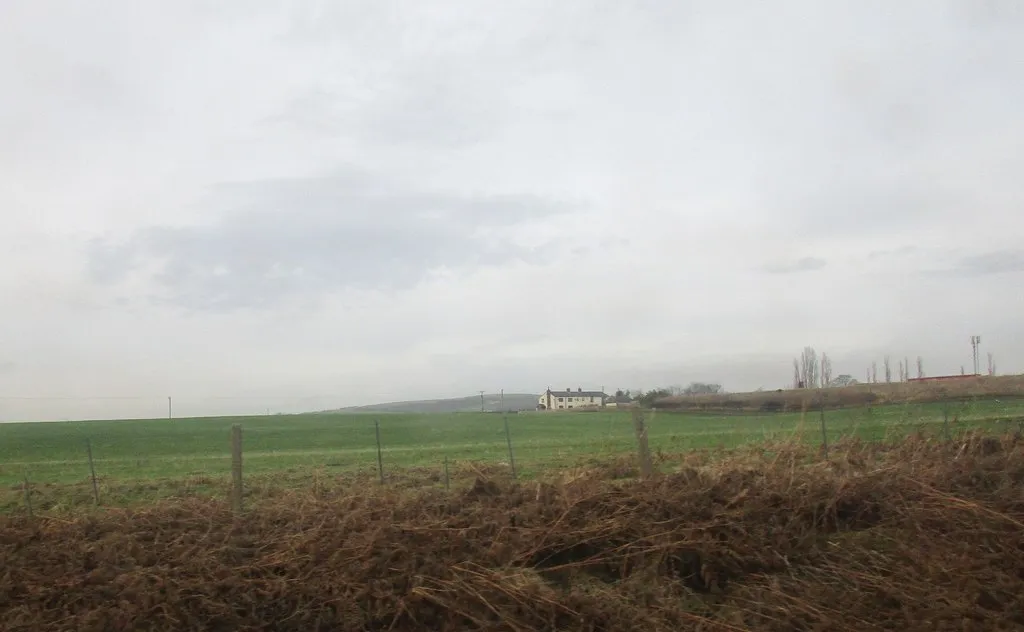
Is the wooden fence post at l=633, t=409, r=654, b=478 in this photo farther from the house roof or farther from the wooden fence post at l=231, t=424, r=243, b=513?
the house roof

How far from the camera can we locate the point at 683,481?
10328 millimetres

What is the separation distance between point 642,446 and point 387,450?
1549cm

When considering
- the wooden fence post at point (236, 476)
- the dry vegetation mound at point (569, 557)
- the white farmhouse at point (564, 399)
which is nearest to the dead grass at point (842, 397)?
the dry vegetation mound at point (569, 557)

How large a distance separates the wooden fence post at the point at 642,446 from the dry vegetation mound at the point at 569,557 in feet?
3.44

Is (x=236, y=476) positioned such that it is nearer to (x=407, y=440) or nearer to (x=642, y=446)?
(x=642, y=446)

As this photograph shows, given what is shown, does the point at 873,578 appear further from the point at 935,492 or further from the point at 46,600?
the point at 46,600

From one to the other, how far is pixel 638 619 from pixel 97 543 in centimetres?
652

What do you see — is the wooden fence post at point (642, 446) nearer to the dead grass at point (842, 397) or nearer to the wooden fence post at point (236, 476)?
the wooden fence post at point (236, 476)

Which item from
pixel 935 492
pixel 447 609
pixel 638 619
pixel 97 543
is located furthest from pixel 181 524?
pixel 935 492

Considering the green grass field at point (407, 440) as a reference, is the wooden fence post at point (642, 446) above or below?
above

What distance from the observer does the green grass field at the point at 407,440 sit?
18.0 m

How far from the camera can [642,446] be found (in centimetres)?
1184

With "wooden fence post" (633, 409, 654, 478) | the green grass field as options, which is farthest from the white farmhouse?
"wooden fence post" (633, 409, 654, 478)

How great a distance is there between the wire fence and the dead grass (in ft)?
3.97
